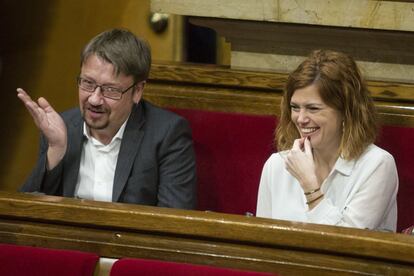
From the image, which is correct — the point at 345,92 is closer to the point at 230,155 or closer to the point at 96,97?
the point at 230,155

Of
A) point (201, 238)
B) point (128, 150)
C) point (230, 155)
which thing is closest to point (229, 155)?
point (230, 155)

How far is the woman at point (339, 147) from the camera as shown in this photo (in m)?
2.18

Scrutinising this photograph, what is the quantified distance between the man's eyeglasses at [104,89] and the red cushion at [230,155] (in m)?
0.22

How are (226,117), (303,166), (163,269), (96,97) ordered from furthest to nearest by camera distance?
(226,117) < (96,97) < (303,166) < (163,269)

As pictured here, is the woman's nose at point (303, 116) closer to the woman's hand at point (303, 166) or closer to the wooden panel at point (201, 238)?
the woman's hand at point (303, 166)

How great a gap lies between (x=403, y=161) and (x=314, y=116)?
0.26 m

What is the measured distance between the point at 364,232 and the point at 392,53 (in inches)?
35.7

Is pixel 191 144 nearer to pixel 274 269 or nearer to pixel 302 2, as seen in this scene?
pixel 302 2

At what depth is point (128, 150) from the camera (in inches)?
92.2

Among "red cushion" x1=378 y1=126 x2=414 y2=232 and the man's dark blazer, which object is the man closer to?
the man's dark blazer

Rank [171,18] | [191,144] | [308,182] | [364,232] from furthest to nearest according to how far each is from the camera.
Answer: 1. [171,18]
2. [191,144]
3. [308,182]
4. [364,232]

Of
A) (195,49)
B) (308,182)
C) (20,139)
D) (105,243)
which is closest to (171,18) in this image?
(195,49)

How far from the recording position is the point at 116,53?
7.55 feet

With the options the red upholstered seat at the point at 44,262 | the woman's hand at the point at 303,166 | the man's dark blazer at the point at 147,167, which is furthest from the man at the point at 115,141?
the red upholstered seat at the point at 44,262
